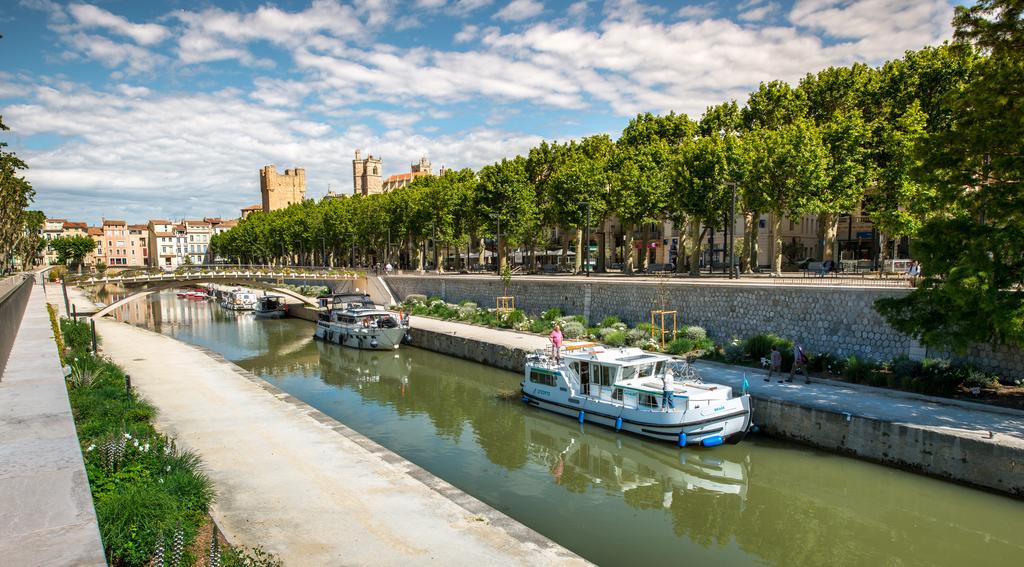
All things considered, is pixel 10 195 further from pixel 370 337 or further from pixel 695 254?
pixel 695 254

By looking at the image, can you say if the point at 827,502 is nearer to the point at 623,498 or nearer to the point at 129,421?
the point at 623,498

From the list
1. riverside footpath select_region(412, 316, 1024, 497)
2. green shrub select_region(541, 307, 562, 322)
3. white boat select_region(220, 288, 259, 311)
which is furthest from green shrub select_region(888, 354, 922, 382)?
white boat select_region(220, 288, 259, 311)

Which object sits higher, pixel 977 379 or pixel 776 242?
pixel 776 242

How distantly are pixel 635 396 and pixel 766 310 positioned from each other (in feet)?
30.8

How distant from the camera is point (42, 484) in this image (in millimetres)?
5520

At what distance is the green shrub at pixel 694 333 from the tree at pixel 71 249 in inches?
5255

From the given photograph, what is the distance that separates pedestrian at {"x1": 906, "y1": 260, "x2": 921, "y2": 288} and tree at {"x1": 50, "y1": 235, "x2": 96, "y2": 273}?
141 meters

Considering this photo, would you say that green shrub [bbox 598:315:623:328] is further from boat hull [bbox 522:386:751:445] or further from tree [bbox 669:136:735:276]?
boat hull [bbox 522:386:751:445]

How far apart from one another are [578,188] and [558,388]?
2815 centimetres

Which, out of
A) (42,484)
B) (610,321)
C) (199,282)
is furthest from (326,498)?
(199,282)

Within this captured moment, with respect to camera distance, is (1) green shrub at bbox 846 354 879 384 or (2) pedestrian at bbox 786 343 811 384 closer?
(1) green shrub at bbox 846 354 879 384

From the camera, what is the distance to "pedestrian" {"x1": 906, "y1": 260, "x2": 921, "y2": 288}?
1991cm

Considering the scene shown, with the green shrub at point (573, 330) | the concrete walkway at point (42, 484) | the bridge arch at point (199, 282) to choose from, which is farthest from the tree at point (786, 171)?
the bridge arch at point (199, 282)

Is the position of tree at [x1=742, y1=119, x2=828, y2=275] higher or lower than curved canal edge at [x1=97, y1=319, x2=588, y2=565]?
higher
